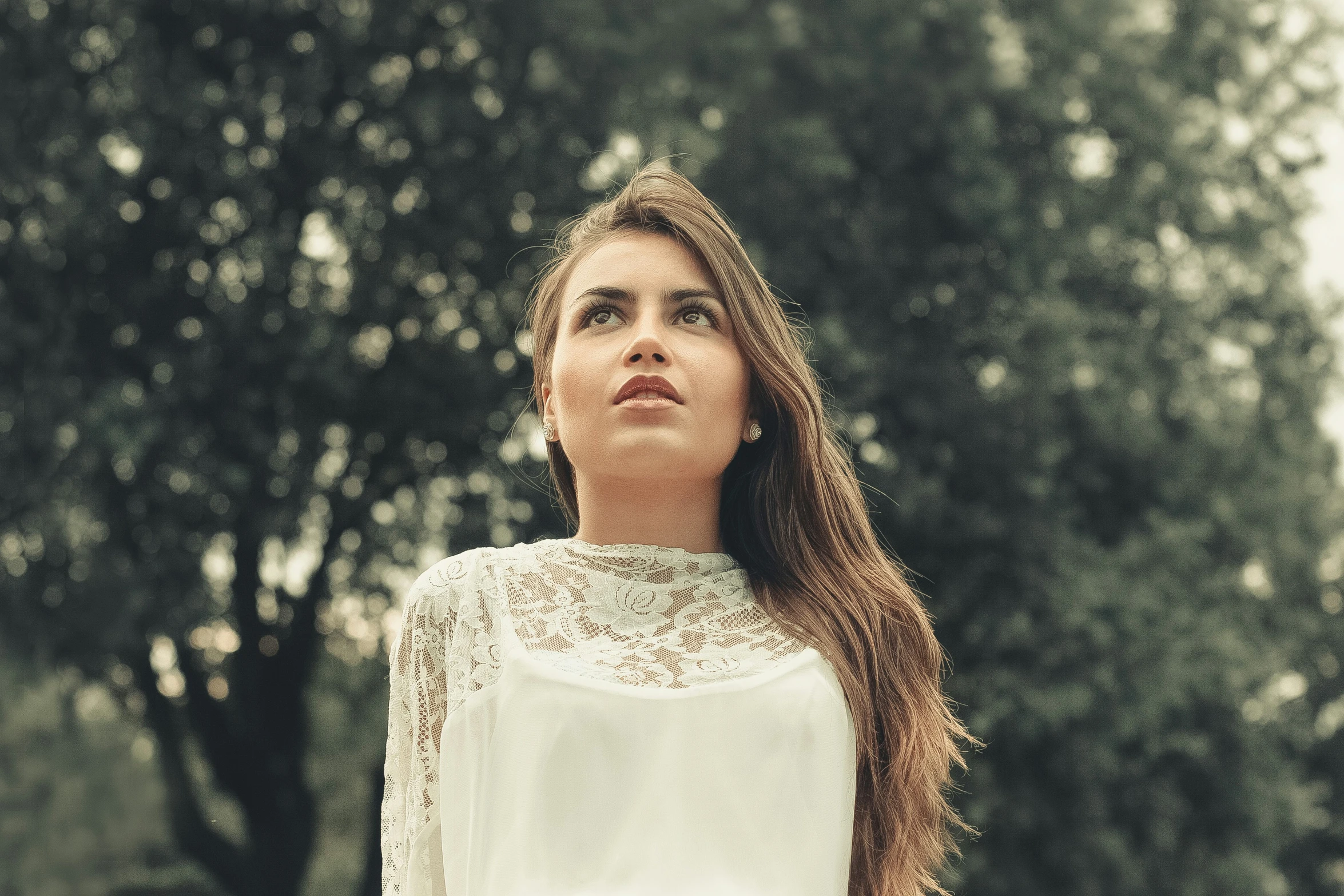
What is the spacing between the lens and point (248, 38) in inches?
427

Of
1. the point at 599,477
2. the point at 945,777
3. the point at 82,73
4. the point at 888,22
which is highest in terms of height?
the point at 888,22

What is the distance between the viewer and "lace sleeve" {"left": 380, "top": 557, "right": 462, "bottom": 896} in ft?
7.16

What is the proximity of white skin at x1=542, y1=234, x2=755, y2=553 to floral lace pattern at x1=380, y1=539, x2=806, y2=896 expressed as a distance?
0.06 metres

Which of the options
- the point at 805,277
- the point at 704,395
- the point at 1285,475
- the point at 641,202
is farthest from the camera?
the point at 1285,475

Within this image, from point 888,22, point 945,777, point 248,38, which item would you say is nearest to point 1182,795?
point 888,22

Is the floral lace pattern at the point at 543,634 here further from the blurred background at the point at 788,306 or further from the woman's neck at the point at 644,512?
the blurred background at the point at 788,306

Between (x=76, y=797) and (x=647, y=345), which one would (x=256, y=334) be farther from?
(x=76, y=797)

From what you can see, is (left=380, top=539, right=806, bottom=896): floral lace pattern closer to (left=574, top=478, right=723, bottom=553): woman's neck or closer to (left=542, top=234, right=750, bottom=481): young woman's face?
(left=574, top=478, right=723, bottom=553): woman's neck

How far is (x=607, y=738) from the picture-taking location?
2.00m

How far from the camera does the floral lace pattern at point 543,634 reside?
2.11m

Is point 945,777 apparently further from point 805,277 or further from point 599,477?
point 805,277

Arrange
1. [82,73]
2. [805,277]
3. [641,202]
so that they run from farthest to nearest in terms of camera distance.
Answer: [805,277]
[82,73]
[641,202]

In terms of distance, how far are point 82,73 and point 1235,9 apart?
358 inches

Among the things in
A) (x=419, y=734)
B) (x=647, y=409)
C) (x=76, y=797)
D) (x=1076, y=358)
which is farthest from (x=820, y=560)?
(x=76, y=797)
